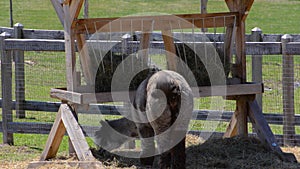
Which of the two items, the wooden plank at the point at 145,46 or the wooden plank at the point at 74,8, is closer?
the wooden plank at the point at 74,8

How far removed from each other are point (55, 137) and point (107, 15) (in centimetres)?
1994

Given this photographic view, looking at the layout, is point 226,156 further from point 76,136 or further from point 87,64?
point 87,64

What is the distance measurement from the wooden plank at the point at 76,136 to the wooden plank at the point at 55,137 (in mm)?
166

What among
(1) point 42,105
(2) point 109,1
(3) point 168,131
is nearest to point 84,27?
(3) point 168,131

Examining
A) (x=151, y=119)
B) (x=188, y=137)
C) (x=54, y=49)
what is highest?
(x=54, y=49)

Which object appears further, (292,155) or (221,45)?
(221,45)

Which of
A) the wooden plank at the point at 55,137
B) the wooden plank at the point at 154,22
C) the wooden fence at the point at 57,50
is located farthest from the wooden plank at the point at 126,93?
the wooden fence at the point at 57,50

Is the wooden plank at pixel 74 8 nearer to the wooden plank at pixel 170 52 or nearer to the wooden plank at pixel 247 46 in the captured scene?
the wooden plank at pixel 170 52

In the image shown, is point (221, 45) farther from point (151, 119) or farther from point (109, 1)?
point (109, 1)

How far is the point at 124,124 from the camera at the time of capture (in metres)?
10.3

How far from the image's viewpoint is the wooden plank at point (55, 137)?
959 centimetres

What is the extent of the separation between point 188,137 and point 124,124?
1465 mm

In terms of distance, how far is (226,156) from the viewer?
31.1ft

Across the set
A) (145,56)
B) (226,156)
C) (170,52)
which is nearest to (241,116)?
(226,156)
